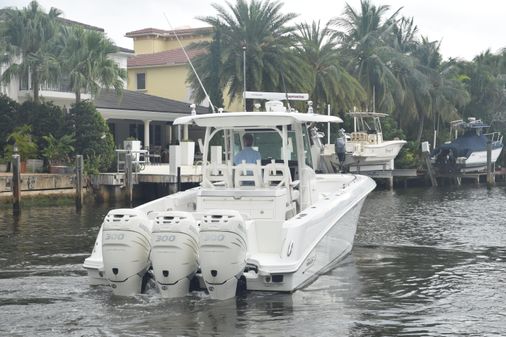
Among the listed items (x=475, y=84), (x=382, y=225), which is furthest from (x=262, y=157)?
(x=475, y=84)

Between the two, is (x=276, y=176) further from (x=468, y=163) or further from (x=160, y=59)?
(x=160, y=59)

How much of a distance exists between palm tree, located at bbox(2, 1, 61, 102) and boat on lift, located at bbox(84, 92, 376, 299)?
21080mm

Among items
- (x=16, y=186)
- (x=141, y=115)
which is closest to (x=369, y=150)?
(x=141, y=115)

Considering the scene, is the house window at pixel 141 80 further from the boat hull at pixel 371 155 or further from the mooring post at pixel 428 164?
the boat hull at pixel 371 155

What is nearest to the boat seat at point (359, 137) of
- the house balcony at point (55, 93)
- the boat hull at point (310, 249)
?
the house balcony at point (55, 93)

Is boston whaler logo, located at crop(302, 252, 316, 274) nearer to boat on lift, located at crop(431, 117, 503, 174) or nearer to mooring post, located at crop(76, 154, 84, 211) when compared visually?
mooring post, located at crop(76, 154, 84, 211)

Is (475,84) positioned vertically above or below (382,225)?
above

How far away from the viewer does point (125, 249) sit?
1145cm

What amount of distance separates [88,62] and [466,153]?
2398 cm

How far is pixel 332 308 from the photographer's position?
1197 centimetres

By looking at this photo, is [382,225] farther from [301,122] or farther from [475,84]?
[475,84]

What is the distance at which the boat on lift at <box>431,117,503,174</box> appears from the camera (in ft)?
164

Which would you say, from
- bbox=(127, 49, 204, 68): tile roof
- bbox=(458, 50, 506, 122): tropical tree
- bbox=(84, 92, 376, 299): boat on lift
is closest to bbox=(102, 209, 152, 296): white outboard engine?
bbox=(84, 92, 376, 299): boat on lift

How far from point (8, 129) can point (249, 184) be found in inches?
947
